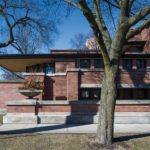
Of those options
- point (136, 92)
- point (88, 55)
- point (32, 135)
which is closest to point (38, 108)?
point (32, 135)

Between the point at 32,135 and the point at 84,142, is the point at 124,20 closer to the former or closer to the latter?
the point at 84,142

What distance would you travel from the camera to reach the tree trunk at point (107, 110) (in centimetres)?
1088

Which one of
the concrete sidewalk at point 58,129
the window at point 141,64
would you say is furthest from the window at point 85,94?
the concrete sidewalk at point 58,129

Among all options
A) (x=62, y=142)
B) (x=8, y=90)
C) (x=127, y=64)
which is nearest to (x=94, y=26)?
(x=62, y=142)

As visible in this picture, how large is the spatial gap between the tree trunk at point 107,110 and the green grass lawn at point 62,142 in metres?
0.35

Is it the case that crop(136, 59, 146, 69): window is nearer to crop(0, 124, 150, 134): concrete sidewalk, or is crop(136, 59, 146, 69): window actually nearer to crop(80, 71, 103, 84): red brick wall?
crop(80, 71, 103, 84): red brick wall

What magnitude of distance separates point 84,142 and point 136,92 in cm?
1349

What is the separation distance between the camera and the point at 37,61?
25.6 m

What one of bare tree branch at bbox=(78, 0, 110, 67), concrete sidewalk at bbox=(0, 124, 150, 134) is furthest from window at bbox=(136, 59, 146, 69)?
bare tree branch at bbox=(78, 0, 110, 67)

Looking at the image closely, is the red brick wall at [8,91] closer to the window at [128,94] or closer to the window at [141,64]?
the window at [128,94]

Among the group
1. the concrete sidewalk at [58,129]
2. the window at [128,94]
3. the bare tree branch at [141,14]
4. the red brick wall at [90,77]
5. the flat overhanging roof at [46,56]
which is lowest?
the concrete sidewalk at [58,129]

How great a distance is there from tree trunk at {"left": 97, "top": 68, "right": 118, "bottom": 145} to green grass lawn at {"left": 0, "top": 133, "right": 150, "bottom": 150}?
35 cm

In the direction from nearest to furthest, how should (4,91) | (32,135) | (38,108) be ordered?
1. (32,135)
2. (38,108)
3. (4,91)

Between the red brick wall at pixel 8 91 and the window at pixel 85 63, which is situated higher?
the window at pixel 85 63
